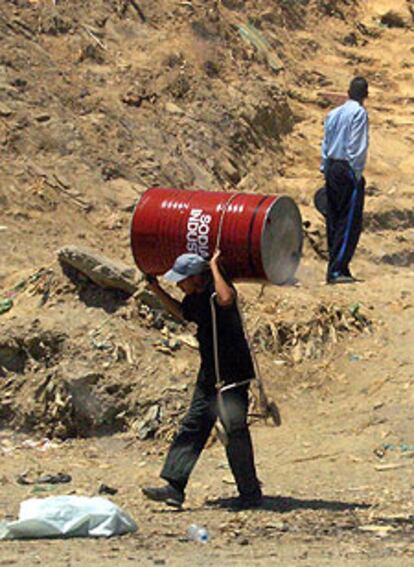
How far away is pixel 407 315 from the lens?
32.9 feet

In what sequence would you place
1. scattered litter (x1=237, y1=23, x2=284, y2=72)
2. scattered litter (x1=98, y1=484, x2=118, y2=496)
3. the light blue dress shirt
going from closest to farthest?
scattered litter (x1=98, y1=484, x2=118, y2=496) → the light blue dress shirt → scattered litter (x1=237, y1=23, x2=284, y2=72)

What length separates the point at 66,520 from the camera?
6297mm

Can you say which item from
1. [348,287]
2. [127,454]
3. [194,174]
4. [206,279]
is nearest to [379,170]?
[194,174]

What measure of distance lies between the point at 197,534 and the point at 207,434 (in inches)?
36.8

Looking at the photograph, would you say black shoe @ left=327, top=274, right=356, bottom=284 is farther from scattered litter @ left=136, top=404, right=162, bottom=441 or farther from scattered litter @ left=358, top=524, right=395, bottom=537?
scattered litter @ left=358, top=524, right=395, bottom=537

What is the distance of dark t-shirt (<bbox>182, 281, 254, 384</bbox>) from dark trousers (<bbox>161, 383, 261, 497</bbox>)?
0.10 meters

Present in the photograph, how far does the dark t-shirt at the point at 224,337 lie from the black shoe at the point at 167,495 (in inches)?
25.2

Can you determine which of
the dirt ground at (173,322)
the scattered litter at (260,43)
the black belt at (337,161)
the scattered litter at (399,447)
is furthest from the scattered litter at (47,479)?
the scattered litter at (260,43)

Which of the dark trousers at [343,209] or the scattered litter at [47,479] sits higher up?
the dark trousers at [343,209]

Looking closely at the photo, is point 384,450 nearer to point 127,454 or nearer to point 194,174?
point 127,454

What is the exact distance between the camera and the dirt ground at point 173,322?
23.4 feet

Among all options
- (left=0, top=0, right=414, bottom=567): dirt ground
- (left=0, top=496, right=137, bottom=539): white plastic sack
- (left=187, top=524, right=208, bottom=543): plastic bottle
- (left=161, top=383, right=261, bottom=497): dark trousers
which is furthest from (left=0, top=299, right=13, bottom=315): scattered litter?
(left=187, top=524, right=208, bottom=543): plastic bottle

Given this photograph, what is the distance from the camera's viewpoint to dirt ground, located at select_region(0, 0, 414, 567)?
7.13 meters

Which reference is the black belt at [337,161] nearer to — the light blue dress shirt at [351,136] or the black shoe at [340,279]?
the light blue dress shirt at [351,136]
